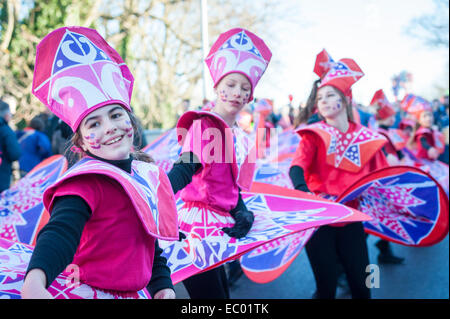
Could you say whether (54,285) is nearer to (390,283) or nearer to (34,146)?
(390,283)

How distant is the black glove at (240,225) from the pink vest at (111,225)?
690 mm

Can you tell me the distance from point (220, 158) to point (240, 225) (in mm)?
370

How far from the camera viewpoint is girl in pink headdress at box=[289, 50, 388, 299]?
2.79 meters

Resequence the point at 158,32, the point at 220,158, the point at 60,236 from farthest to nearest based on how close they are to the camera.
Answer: the point at 158,32
the point at 220,158
the point at 60,236

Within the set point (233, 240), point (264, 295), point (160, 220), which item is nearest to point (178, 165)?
point (233, 240)

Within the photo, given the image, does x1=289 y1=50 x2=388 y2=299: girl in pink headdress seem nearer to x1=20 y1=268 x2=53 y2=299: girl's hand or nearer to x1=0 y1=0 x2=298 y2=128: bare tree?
x1=20 y1=268 x2=53 y2=299: girl's hand

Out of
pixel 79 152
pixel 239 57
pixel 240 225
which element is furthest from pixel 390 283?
pixel 79 152

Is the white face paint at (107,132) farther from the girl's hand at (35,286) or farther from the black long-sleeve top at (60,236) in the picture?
the girl's hand at (35,286)

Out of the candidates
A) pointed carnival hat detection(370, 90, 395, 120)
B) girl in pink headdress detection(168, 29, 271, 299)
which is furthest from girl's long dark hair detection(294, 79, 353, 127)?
pointed carnival hat detection(370, 90, 395, 120)

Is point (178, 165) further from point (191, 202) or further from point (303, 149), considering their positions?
point (303, 149)

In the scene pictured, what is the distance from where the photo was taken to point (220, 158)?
7.35ft

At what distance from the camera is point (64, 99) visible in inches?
53.6

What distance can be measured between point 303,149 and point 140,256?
1.77 m

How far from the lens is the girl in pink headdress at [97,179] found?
1.29 m
